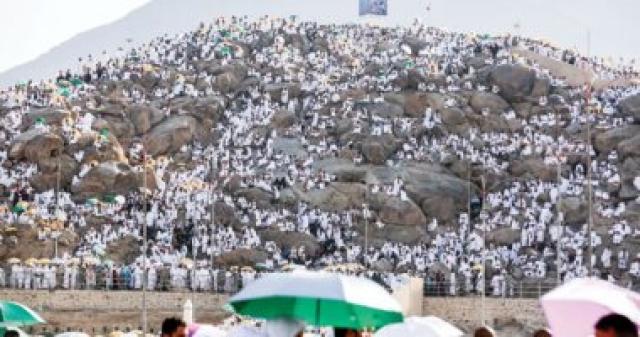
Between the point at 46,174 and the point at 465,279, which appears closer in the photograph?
the point at 465,279

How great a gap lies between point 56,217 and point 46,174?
17.1 ft

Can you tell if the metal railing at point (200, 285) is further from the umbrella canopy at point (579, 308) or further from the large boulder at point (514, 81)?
the umbrella canopy at point (579, 308)

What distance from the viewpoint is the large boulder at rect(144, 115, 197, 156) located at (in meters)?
74.3

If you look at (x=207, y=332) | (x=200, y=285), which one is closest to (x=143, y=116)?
(x=200, y=285)

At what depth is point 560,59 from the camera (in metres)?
87.6

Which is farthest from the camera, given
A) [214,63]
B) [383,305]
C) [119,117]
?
[214,63]

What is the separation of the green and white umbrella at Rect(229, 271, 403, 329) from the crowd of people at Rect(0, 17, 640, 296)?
1326 inches

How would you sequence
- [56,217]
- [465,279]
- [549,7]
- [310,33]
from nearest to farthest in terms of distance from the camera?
[465,279]
[56,217]
[310,33]
[549,7]

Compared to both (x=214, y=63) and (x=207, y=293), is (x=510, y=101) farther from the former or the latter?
(x=207, y=293)

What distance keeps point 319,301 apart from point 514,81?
63.0 meters

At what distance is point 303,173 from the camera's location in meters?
70.1

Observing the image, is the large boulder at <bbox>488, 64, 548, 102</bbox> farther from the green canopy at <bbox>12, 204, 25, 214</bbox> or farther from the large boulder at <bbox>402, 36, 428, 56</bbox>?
the green canopy at <bbox>12, 204, 25, 214</bbox>

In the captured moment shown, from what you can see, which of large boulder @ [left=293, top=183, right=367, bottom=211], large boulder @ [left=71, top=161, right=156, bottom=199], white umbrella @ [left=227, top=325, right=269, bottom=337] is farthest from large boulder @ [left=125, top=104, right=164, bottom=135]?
white umbrella @ [left=227, top=325, right=269, bottom=337]

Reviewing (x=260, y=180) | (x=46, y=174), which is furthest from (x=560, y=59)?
(x=46, y=174)
